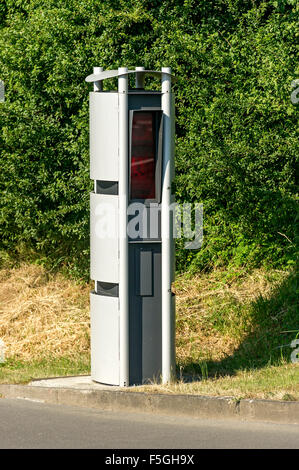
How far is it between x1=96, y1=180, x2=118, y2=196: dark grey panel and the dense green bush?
3.36 meters

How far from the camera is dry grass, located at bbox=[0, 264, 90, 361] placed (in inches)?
440

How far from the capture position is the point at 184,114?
12711 mm

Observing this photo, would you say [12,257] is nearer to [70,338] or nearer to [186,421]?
[70,338]

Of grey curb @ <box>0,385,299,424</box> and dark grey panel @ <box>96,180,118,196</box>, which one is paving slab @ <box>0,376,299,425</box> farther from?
dark grey panel @ <box>96,180,118,196</box>

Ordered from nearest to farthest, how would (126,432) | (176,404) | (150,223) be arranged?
1. (126,432)
2. (176,404)
3. (150,223)

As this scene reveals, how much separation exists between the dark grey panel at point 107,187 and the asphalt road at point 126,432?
1977mm

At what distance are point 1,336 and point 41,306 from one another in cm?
85

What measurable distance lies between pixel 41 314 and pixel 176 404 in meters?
4.50

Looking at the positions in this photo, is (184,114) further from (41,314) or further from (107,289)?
(107,289)

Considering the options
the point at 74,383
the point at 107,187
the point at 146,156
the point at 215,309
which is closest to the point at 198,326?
the point at 215,309

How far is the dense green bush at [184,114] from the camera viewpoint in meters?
12.1

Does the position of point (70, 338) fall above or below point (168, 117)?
below

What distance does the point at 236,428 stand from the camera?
7492 millimetres
